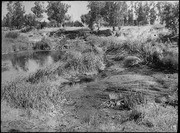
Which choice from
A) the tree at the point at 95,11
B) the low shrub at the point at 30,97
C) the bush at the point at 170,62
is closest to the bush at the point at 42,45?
the tree at the point at 95,11

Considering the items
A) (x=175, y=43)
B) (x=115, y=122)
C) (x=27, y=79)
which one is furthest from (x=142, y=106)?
(x=175, y=43)

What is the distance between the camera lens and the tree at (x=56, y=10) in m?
64.4

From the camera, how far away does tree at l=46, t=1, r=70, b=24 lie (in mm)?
64438

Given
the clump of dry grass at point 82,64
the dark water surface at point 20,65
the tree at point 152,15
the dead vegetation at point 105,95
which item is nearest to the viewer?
the dead vegetation at point 105,95

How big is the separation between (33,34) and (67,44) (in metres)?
16.7

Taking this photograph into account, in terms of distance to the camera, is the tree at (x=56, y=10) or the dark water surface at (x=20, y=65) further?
the tree at (x=56, y=10)

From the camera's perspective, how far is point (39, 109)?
9.93 m

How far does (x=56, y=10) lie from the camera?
6488 cm

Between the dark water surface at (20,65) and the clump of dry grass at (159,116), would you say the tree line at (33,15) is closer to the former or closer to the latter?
the dark water surface at (20,65)

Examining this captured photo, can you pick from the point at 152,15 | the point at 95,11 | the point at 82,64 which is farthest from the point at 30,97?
the point at 152,15

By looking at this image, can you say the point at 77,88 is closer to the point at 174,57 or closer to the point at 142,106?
the point at 142,106

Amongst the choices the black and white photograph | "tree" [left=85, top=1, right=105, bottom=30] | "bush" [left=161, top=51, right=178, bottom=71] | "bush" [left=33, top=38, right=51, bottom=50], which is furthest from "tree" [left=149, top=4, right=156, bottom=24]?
"bush" [left=161, top=51, right=178, bottom=71]

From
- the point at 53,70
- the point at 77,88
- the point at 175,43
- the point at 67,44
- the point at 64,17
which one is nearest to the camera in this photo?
the point at 77,88

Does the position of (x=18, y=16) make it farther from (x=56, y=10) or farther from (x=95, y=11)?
(x=95, y=11)
